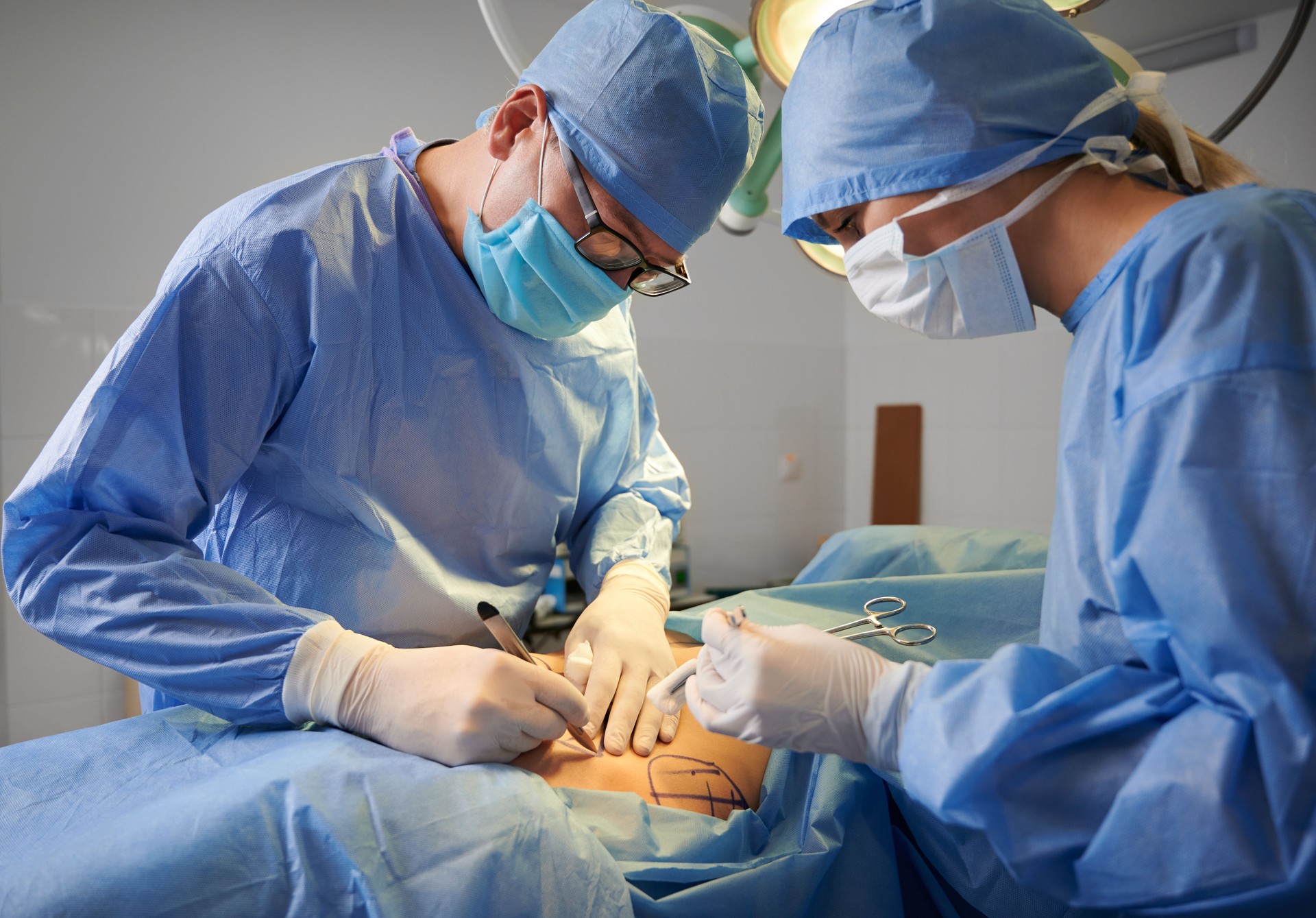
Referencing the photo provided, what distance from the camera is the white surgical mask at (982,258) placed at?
38.0 inches

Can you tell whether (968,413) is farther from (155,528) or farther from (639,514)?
(155,528)

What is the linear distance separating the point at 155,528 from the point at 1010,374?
3488 millimetres

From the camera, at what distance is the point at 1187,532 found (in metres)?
0.71

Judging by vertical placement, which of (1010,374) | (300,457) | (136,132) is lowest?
(1010,374)

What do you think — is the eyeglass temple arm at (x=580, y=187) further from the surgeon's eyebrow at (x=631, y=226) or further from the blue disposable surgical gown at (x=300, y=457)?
the blue disposable surgical gown at (x=300, y=457)

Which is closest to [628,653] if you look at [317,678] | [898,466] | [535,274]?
[317,678]

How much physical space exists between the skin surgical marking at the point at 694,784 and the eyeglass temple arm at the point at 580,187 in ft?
2.60

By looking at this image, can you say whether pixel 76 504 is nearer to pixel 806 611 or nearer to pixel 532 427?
pixel 532 427

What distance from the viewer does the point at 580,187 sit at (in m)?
1.28

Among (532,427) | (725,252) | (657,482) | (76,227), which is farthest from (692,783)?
(725,252)

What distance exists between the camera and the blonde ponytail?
3.43 feet

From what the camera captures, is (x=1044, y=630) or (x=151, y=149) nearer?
(x=1044, y=630)

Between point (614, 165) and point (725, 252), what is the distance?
2.81m

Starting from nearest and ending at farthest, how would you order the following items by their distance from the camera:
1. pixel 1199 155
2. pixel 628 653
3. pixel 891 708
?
pixel 891 708, pixel 1199 155, pixel 628 653
